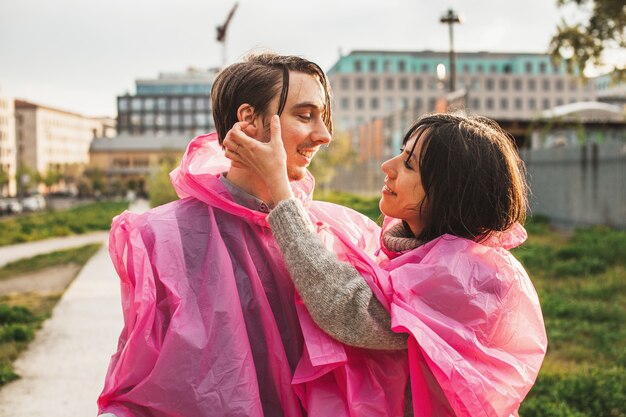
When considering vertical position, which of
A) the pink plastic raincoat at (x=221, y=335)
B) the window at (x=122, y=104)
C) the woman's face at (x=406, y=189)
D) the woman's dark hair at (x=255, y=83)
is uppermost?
the window at (x=122, y=104)

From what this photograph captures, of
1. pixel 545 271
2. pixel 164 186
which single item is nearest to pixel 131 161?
pixel 164 186

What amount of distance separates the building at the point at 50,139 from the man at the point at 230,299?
347 feet

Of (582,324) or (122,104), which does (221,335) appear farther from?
(122,104)

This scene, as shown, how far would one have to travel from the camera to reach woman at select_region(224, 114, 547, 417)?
185 cm

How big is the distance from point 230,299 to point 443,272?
58 cm

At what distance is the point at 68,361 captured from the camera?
252 inches

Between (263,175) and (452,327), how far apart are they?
0.66m

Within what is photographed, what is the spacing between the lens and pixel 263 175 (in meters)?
1.99

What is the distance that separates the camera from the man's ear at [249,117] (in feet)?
7.17

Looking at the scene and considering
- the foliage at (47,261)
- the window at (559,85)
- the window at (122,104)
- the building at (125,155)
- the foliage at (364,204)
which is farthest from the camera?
the window at (122,104)

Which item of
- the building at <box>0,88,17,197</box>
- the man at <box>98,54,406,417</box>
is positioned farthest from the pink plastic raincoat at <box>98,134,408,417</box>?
the building at <box>0,88,17,197</box>

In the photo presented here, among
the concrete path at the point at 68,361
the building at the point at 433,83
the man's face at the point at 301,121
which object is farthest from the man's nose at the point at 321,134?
the building at the point at 433,83

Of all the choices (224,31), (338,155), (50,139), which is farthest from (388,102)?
(224,31)

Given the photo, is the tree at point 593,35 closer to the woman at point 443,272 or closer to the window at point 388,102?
the woman at point 443,272
